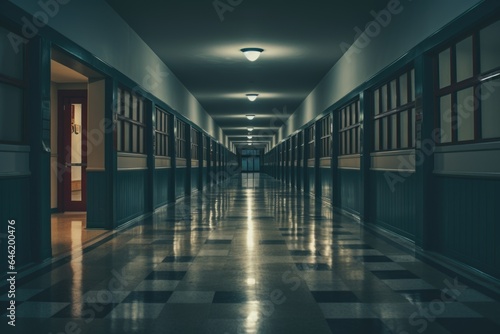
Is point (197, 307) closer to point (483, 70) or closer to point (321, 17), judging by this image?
point (483, 70)

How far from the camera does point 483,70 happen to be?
4551mm

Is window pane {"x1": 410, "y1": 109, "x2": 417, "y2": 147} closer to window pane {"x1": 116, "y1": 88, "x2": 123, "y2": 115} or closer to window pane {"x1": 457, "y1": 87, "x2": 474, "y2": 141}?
window pane {"x1": 457, "y1": 87, "x2": 474, "y2": 141}

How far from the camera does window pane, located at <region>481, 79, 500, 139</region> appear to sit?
4.32 m

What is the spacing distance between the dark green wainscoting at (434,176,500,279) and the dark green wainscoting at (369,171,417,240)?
73cm

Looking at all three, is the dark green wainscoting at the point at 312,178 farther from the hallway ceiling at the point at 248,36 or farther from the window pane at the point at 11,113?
the window pane at the point at 11,113

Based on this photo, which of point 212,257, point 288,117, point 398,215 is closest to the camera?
Answer: point 212,257

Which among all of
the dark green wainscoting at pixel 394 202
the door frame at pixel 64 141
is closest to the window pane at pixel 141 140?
the door frame at pixel 64 141

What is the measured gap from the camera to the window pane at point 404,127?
22.3ft

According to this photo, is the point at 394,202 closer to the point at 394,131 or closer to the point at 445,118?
the point at 394,131

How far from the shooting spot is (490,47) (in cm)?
445

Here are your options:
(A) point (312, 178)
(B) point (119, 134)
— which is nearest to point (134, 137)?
(B) point (119, 134)

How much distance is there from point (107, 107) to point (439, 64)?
465 cm

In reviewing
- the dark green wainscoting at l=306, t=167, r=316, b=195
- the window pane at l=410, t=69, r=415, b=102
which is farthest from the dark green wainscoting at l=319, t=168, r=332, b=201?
the window pane at l=410, t=69, r=415, b=102

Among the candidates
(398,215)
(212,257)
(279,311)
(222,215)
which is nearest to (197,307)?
(279,311)
